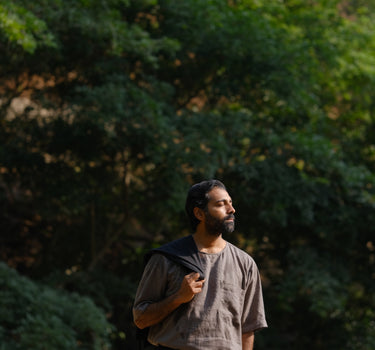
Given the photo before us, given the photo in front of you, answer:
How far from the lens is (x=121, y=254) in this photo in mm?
12281

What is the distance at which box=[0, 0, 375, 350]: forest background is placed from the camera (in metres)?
8.75

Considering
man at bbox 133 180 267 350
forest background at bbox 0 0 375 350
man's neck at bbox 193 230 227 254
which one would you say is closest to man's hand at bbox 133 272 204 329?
man at bbox 133 180 267 350

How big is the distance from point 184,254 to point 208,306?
270 millimetres

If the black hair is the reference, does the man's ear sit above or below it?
below

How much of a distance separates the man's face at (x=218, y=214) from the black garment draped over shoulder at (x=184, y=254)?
0.12m

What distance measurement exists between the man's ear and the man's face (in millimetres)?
26

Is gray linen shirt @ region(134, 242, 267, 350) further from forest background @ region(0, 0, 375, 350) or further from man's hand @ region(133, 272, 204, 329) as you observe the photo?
forest background @ region(0, 0, 375, 350)

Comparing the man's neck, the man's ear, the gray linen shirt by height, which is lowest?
the gray linen shirt

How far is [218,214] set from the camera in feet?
9.96

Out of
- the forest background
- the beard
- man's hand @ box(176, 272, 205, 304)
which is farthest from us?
the forest background

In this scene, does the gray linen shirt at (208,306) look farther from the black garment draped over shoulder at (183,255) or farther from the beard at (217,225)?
the beard at (217,225)

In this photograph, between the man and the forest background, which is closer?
the man

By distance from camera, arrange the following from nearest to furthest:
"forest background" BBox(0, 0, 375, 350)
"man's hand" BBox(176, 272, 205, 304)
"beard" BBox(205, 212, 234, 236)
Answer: "man's hand" BBox(176, 272, 205, 304) → "beard" BBox(205, 212, 234, 236) → "forest background" BBox(0, 0, 375, 350)

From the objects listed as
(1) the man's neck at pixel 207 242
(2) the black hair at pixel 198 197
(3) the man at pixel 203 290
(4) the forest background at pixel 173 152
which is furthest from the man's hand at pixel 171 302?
(4) the forest background at pixel 173 152
